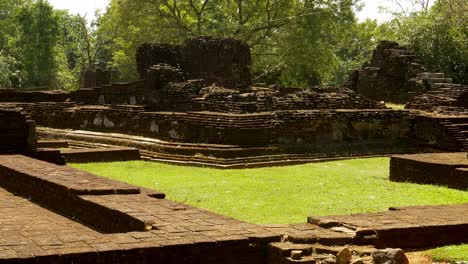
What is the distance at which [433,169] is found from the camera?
31.2ft

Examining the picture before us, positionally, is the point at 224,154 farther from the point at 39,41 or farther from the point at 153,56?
the point at 39,41

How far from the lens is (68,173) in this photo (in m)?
7.60

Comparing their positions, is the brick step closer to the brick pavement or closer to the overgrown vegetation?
the brick pavement

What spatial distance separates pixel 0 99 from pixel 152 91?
5.65m

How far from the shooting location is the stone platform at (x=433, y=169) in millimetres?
9102

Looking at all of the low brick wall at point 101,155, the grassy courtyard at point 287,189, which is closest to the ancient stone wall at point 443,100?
the grassy courtyard at point 287,189

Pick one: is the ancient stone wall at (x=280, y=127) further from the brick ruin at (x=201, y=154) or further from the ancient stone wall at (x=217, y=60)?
the ancient stone wall at (x=217, y=60)

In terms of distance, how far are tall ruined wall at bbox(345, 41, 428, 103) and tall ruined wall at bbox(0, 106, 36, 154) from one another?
1224 cm

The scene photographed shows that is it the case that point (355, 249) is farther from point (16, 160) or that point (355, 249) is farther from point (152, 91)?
point (152, 91)

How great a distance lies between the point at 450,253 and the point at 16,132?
22.8 ft

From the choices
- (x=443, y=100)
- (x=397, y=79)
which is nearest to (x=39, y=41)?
(x=397, y=79)

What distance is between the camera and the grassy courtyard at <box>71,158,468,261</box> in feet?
23.6

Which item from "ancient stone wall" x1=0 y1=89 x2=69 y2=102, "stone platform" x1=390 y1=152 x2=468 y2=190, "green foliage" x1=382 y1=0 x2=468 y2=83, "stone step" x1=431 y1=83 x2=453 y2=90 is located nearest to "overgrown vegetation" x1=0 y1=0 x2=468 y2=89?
"green foliage" x1=382 y1=0 x2=468 y2=83

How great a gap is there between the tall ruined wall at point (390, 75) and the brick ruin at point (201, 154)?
0.47 feet
